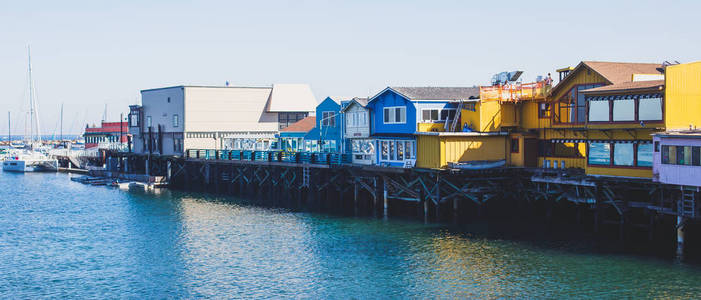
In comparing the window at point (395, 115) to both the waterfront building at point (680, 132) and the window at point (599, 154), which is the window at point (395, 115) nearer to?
the window at point (599, 154)

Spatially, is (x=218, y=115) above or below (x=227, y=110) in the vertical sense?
below

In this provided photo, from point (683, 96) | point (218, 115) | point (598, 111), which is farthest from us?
point (218, 115)

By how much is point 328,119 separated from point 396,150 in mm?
14857

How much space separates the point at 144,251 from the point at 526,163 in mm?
26051

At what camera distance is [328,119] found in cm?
6544

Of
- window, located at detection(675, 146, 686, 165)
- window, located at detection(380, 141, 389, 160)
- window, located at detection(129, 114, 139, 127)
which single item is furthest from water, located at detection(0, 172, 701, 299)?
window, located at detection(129, 114, 139, 127)

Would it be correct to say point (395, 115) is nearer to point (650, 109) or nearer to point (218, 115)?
point (650, 109)

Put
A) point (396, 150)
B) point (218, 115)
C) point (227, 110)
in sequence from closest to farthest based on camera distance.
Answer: point (396, 150) → point (218, 115) → point (227, 110)

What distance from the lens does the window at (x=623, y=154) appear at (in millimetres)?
39688

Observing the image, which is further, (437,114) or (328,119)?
(328,119)

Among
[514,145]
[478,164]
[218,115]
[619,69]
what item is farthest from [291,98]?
[619,69]

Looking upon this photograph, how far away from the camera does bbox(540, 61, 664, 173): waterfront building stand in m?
39.6

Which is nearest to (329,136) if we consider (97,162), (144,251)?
(144,251)

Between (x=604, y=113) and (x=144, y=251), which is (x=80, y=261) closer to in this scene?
(x=144, y=251)
